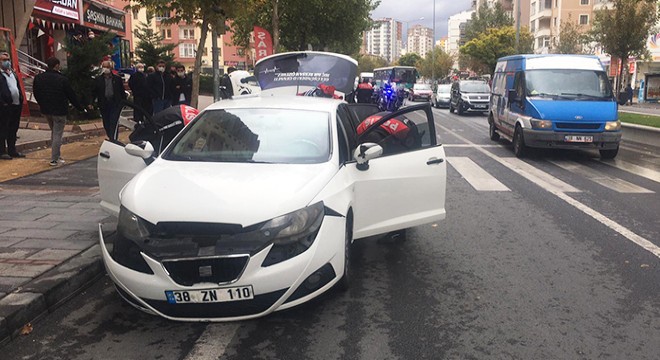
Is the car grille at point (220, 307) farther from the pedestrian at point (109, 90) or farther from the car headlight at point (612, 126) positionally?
the car headlight at point (612, 126)

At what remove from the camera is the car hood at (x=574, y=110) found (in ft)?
41.0

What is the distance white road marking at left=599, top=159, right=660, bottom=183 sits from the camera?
36.0 feet

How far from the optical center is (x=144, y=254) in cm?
394

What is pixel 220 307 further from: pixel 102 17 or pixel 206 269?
pixel 102 17

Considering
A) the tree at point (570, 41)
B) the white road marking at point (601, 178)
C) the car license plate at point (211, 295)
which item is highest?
the tree at point (570, 41)

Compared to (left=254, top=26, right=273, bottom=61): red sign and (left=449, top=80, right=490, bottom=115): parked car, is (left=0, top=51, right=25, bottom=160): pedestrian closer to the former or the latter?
(left=254, top=26, right=273, bottom=61): red sign

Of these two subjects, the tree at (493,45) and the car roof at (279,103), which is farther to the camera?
the tree at (493,45)

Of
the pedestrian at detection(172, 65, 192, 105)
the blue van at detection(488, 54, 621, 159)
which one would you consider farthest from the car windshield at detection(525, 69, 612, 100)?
the pedestrian at detection(172, 65, 192, 105)

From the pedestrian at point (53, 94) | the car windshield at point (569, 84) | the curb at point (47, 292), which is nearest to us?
the curb at point (47, 292)

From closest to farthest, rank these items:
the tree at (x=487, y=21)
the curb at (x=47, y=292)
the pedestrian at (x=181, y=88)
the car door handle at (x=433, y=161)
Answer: the curb at (x=47, y=292), the car door handle at (x=433, y=161), the pedestrian at (x=181, y=88), the tree at (x=487, y=21)

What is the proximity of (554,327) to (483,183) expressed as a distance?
241 inches

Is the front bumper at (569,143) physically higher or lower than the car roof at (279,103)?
lower

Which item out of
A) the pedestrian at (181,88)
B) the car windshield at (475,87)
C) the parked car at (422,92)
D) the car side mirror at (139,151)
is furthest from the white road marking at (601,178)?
the parked car at (422,92)

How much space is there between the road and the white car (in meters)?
0.26
